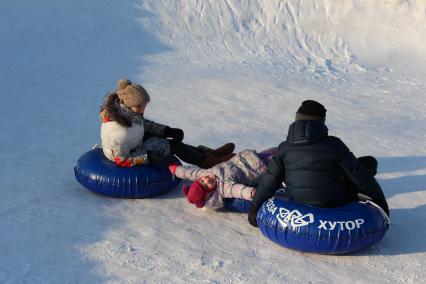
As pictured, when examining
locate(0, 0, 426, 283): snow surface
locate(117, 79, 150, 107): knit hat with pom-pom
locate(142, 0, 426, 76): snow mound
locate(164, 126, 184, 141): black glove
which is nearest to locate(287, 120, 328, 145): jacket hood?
locate(0, 0, 426, 283): snow surface

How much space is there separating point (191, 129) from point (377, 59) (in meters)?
5.22

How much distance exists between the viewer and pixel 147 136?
5668 mm

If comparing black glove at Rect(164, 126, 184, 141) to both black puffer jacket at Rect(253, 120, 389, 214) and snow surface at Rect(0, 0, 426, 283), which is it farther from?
black puffer jacket at Rect(253, 120, 389, 214)

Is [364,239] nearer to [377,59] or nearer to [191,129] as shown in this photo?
[191,129]

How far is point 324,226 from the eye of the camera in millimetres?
4289

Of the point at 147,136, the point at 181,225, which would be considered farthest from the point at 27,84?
the point at 181,225

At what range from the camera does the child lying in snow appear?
5016 millimetres

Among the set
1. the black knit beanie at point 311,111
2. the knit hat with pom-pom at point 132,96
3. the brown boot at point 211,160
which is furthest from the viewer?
the brown boot at point 211,160

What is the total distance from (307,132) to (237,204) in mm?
1062

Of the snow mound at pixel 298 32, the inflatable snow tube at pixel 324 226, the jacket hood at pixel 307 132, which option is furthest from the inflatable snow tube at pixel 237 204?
the snow mound at pixel 298 32

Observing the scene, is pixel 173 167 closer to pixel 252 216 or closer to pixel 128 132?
pixel 128 132

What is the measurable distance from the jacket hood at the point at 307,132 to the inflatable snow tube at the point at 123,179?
1.47 m

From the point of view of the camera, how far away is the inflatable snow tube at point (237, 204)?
5.07 metres

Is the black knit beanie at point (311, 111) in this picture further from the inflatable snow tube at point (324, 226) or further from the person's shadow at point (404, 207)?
the person's shadow at point (404, 207)
